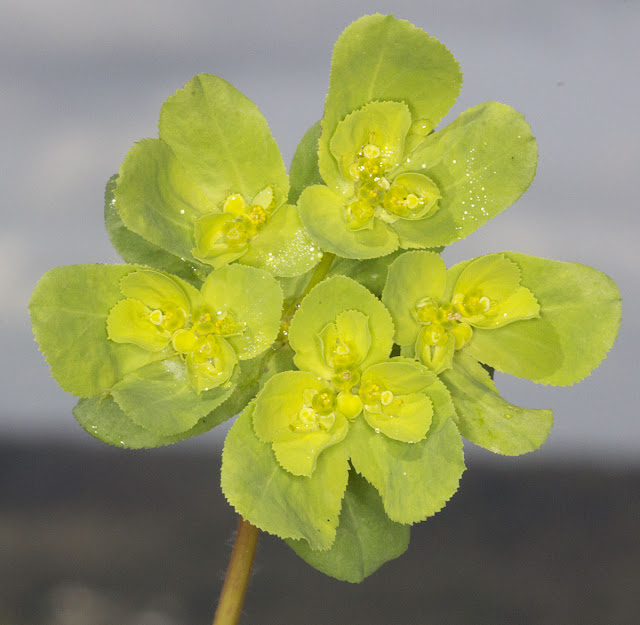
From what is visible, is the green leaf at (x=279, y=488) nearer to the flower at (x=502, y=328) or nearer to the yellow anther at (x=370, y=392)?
the yellow anther at (x=370, y=392)

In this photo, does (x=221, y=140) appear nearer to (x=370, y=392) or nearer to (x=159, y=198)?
(x=159, y=198)

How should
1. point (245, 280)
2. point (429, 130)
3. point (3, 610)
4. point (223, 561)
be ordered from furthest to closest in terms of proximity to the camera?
point (3, 610) → point (223, 561) → point (429, 130) → point (245, 280)

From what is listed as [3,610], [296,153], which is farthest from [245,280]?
[3,610]

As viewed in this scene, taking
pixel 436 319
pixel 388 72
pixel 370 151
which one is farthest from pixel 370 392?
pixel 388 72

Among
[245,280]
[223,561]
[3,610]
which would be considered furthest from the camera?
[3,610]

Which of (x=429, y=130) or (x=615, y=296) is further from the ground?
(x=429, y=130)

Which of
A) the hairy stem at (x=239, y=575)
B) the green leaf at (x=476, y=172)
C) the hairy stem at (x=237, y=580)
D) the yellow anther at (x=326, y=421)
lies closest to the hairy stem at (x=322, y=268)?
the hairy stem at (x=239, y=575)

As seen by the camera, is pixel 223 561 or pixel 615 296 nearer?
pixel 615 296

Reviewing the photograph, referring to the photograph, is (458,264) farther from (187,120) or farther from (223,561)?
(223,561)
